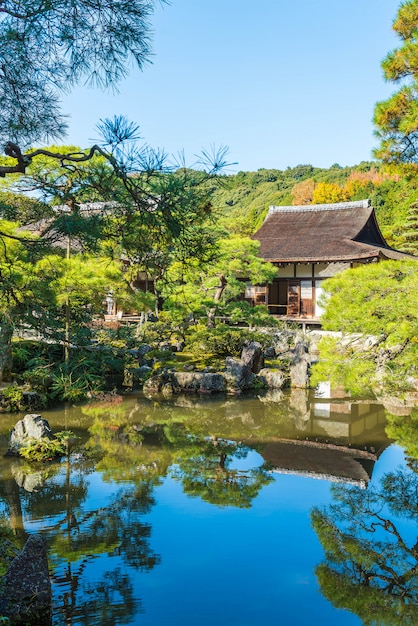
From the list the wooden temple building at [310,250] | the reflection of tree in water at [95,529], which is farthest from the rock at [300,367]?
the reflection of tree in water at [95,529]

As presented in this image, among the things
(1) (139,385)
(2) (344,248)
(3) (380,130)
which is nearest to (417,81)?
(3) (380,130)

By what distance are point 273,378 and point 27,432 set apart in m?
6.15

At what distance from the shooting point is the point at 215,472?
640cm

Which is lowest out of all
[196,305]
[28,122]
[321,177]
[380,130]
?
[196,305]

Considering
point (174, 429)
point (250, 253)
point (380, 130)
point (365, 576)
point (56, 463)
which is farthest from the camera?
point (250, 253)

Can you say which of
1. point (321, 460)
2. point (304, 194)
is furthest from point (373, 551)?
point (304, 194)

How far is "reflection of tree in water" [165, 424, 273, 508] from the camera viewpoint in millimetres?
5725

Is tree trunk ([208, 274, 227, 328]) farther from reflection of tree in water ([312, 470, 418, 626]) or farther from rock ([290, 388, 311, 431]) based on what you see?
reflection of tree in water ([312, 470, 418, 626])

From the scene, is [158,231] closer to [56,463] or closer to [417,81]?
[56,463]

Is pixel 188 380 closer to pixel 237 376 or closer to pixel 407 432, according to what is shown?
pixel 237 376

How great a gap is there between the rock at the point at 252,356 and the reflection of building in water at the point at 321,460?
4.18 metres

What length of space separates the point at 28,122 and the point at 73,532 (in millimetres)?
3431

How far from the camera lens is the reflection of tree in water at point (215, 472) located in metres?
5.73

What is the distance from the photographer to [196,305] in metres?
13.2
